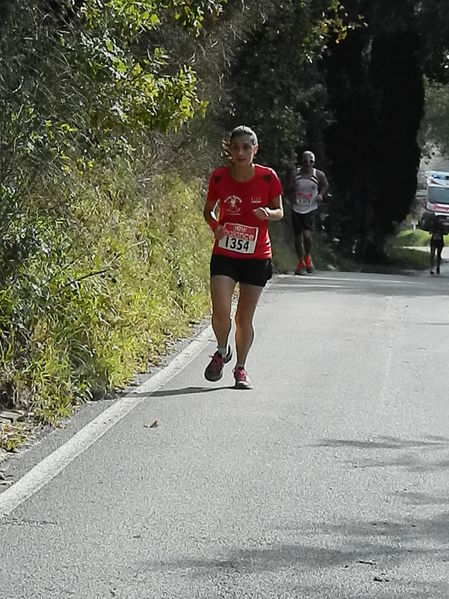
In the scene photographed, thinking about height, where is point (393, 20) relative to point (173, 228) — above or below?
above

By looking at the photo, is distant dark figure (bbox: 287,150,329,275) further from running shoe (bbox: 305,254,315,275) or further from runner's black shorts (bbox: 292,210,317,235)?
running shoe (bbox: 305,254,315,275)

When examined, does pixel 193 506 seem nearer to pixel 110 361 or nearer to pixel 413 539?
pixel 413 539

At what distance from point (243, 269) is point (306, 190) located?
10566mm

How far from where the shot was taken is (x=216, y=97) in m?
21.3

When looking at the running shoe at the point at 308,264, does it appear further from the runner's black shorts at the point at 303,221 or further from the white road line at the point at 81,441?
the white road line at the point at 81,441

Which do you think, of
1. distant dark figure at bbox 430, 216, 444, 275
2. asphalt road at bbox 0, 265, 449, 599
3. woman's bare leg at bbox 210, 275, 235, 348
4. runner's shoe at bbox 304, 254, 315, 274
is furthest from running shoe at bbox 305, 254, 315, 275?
woman's bare leg at bbox 210, 275, 235, 348

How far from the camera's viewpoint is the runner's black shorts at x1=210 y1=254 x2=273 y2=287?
34.4ft

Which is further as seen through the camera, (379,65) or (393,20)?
(379,65)

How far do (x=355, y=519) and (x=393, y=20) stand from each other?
2650 centimetres

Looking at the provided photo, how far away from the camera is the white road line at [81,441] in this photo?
710 cm

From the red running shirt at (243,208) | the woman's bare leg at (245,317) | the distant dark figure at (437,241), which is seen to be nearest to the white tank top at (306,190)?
the woman's bare leg at (245,317)

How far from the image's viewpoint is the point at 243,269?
1054 cm

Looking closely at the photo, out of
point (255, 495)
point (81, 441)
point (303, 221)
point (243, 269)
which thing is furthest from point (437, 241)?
point (255, 495)

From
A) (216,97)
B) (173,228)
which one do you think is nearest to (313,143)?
(216,97)
